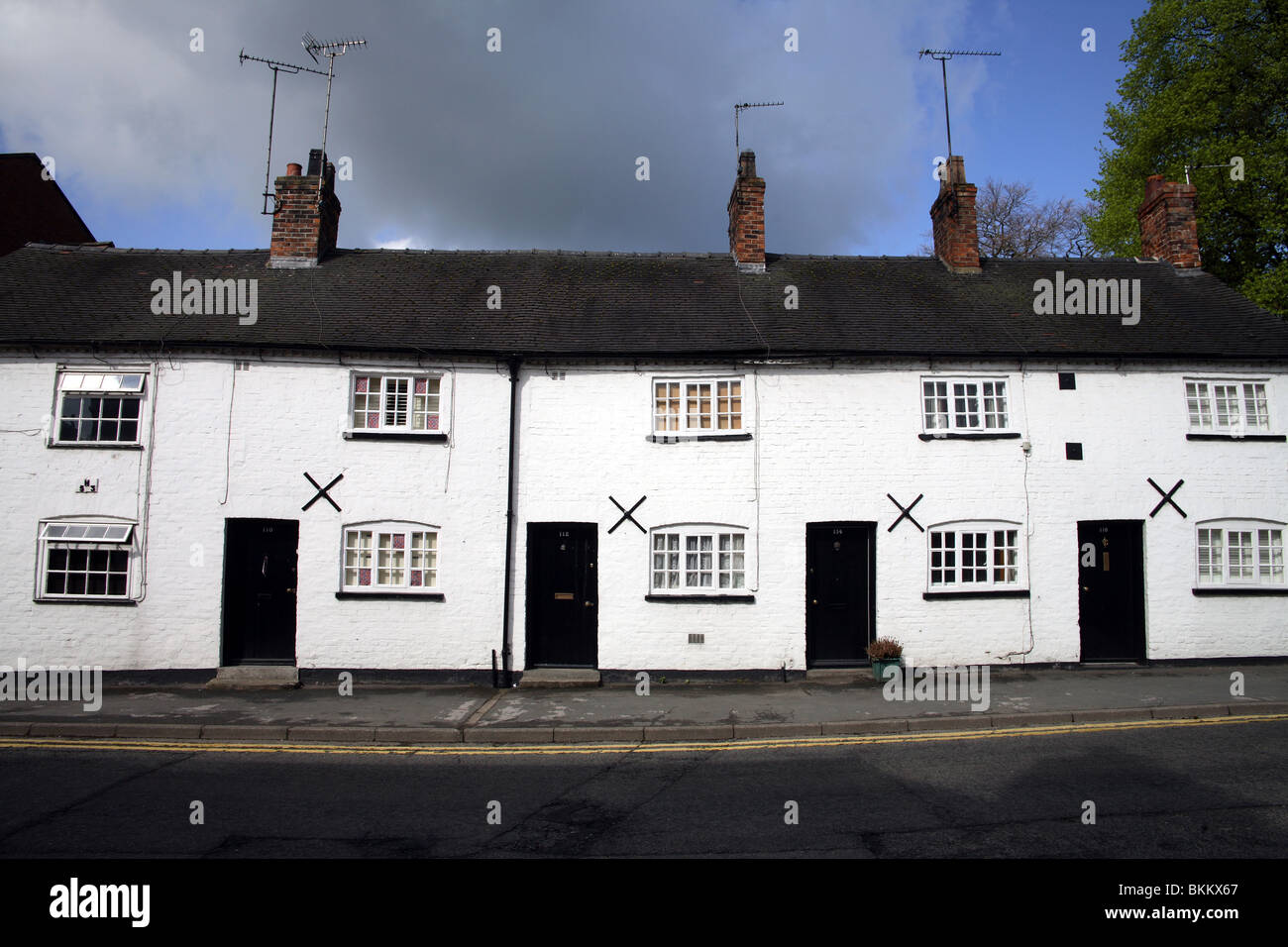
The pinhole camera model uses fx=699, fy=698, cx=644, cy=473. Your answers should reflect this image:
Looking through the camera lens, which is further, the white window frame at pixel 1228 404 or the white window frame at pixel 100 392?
the white window frame at pixel 1228 404

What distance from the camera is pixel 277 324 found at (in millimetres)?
12586

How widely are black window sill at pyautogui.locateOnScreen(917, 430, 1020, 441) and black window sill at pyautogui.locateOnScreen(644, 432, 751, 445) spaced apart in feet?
10.4

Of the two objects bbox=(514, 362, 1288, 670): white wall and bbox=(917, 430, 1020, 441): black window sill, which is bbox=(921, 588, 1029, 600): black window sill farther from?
bbox=(917, 430, 1020, 441): black window sill

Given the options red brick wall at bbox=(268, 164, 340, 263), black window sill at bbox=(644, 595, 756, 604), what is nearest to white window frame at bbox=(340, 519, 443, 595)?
black window sill at bbox=(644, 595, 756, 604)

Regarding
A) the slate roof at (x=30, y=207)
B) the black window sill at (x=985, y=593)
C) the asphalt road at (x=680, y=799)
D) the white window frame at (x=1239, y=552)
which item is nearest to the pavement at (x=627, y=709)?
the asphalt road at (x=680, y=799)

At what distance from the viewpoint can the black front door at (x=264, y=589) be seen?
11914mm

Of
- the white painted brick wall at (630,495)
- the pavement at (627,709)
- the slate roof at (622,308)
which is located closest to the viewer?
the pavement at (627,709)

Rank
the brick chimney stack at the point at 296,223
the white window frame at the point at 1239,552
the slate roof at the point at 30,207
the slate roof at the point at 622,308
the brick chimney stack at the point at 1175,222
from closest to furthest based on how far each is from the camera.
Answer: the slate roof at the point at 622,308 → the white window frame at the point at 1239,552 → the brick chimney stack at the point at 296,223 → the brick chimney stack at the point at 1175,222 → the slate roof at the point at 30,207

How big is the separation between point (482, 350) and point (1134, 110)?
22.5 m

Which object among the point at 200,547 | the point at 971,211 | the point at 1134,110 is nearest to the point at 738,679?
the point at 200,547

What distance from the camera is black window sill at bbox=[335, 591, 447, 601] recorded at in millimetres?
11734

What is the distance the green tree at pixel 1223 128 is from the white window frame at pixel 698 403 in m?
15.7

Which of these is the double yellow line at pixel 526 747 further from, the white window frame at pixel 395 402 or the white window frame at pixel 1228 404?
the white window frame at pixel 1228 404
